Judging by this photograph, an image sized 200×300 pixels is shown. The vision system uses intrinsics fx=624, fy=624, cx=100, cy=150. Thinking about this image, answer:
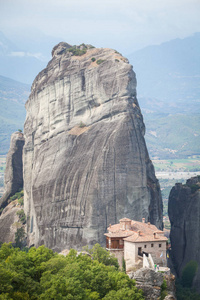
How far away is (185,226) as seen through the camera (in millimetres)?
113188

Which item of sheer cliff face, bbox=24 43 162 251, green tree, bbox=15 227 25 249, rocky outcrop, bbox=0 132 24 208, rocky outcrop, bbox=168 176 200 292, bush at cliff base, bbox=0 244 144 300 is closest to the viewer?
bush at cliff base, bbox=0 244 144 300

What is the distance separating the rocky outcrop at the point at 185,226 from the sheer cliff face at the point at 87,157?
17.3 ft

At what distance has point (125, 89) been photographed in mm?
104312

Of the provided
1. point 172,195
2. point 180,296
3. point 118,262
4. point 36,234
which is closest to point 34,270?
point 118,262

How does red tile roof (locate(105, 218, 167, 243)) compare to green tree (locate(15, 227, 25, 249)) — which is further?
green tree (locate(15, 227, 25, 249))

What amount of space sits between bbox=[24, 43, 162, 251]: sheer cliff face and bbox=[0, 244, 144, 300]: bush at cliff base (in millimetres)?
34860

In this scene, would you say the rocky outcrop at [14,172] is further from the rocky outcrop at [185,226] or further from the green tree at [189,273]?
the green tree at [189,273]

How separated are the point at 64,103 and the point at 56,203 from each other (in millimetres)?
19469

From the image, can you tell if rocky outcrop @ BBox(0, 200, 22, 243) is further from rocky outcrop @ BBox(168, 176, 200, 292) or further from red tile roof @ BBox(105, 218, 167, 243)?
red tile roof @ BBox(105, 218, 167, 243)

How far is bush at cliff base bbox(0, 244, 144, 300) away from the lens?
52.4 meters

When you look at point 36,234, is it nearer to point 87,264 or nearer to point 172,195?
point 172,195

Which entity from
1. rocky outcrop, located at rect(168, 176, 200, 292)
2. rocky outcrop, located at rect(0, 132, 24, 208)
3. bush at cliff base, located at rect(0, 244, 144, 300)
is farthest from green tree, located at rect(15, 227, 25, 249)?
bush at cliff base, located at rect(0, 244, 144, 300)

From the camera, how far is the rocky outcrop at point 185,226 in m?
109

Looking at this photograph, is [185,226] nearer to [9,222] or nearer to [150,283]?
[9,222]
